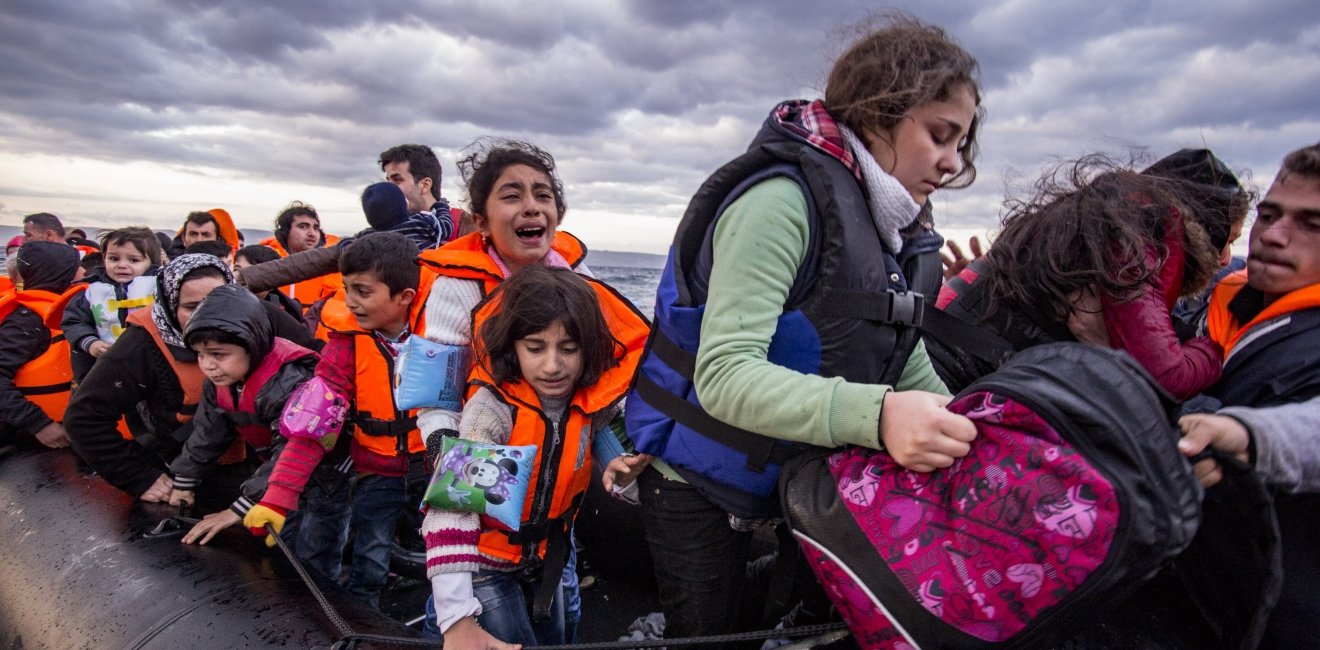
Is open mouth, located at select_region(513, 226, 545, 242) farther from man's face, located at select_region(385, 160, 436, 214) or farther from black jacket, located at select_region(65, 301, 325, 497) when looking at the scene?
man's face, located at select_region(385, 160, 436, 214)

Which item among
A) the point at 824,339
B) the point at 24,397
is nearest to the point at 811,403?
the point at 824,339

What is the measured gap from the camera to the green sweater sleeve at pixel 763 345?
1.32 metres

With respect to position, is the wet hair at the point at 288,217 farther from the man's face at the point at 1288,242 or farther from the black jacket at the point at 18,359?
the man's face at the point at 1288,242

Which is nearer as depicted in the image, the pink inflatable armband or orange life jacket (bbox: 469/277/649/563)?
orange life jacket (bbox: 469/277/649/563)

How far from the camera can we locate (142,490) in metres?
3.42

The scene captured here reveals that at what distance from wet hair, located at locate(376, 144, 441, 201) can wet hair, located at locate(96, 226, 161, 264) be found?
2.10m

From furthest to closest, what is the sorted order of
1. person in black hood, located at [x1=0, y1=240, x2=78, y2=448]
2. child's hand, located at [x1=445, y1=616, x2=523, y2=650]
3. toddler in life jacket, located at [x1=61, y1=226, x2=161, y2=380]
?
toddler in life jacket, located at [x1=61, y1=226, x2=161, y2=380], person in black hood, located at [x1=0, y1=240, x2=78, y2=448], child's hand, located at [x1=445, y1=616, x2=523, y2=650]

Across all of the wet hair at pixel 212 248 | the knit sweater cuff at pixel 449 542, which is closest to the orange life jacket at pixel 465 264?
the knit sweater cuff at pixel 449 542

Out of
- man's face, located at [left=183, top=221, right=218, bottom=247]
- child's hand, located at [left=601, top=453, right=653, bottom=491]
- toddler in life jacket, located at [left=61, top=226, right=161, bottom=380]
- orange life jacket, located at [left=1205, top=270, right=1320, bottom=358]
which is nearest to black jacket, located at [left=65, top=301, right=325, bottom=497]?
toddler in life jacket, located at [left=61, top=226, right=161, bottom=380]

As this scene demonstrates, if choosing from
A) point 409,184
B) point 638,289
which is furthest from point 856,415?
point 638,289

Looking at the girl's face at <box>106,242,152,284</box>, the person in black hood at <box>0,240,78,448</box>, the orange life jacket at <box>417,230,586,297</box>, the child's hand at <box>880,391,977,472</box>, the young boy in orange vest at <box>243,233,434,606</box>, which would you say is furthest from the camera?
the girl's face at <box>106,242,152,284</box>

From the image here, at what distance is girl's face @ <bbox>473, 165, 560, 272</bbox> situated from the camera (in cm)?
286

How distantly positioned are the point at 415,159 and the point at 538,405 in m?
4.29

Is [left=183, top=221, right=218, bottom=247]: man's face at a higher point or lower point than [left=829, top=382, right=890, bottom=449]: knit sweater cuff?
higher
